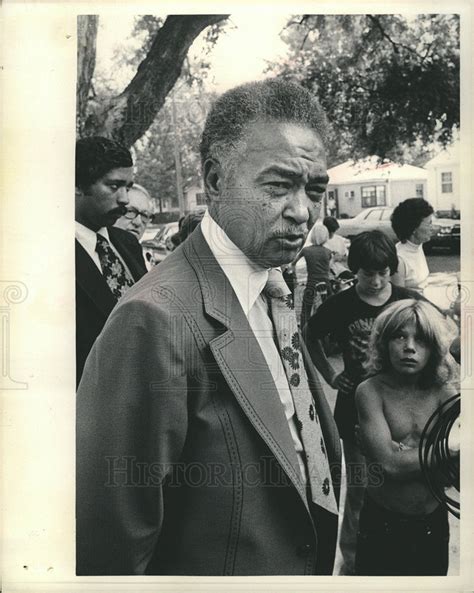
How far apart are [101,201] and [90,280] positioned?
26 cm

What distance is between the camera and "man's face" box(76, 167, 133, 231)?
2686 mm

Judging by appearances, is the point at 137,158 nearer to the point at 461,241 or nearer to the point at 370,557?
the point at 461,241

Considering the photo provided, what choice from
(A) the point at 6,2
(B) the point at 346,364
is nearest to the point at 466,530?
(B) the point at 346,364

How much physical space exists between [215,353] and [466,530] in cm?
106

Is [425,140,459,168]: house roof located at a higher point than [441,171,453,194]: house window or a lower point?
higher

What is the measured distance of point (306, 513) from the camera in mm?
2523

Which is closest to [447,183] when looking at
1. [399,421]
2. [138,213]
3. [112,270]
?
[399,421]

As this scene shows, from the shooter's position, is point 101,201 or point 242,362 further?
point 101,201

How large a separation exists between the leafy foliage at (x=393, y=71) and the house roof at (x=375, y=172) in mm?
37

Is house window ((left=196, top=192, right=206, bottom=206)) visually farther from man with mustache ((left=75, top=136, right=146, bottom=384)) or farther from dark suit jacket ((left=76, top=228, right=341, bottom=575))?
man with mustache ((left=75, top=136, right=146, bottom=384))

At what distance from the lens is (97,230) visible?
2705 millimetres

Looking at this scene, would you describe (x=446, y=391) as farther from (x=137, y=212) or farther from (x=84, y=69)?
(x=84, y=69)

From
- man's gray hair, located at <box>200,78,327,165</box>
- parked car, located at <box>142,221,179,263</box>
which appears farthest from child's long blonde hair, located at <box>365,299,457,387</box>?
parked car, located at <box>142,221,179,263</box>

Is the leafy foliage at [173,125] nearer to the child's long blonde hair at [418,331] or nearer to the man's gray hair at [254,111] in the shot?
the man's gray hair at [254,111]
